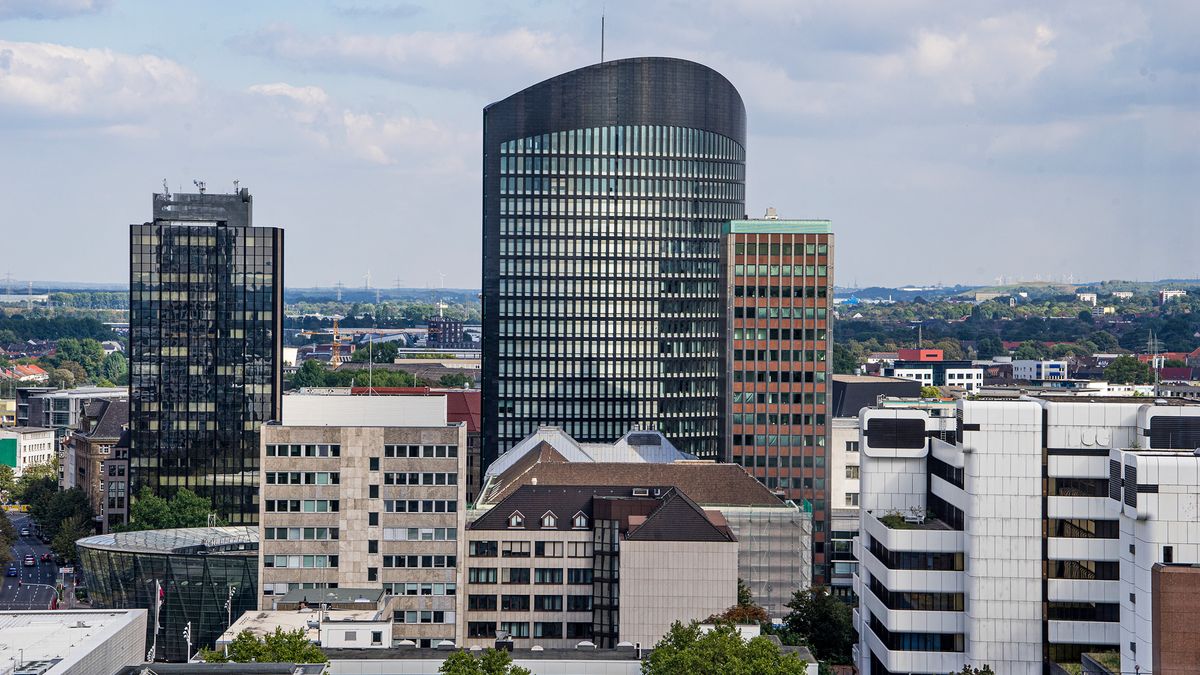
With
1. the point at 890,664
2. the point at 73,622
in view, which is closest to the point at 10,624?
the point at 73,622

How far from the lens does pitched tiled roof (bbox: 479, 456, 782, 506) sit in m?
191

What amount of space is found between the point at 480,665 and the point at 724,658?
643 inches

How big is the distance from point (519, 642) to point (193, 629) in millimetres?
31474

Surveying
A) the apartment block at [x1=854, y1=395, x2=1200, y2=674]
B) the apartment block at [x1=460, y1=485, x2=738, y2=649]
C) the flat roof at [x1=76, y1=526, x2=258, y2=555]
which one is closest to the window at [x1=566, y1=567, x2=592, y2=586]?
the apartment block at [x1=460, y1=485, x2=738, y2=649]

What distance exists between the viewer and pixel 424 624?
161 m

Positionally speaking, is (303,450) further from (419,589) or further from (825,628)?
(825,628)

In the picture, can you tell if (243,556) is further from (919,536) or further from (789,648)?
(919,536)

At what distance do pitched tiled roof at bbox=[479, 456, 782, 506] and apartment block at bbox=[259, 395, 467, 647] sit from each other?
2627 cm

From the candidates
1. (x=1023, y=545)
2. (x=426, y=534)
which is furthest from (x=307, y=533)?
(x=1023, y=545)

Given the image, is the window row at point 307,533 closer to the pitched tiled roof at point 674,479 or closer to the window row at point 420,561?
the window row at point 420,561

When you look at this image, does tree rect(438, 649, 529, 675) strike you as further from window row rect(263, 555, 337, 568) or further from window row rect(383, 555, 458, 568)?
window row rect(263, 555, 337, 568)

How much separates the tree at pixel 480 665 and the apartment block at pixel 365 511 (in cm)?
4126

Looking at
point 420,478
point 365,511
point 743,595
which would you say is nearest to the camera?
point 365,511

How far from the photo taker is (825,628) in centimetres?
16500
